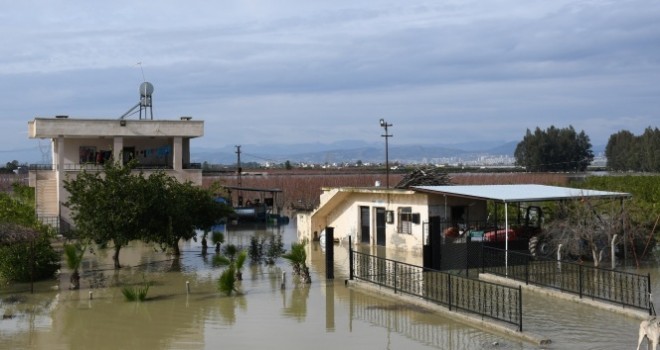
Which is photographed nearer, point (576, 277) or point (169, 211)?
point (576, 277)

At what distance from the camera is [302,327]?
1638cm

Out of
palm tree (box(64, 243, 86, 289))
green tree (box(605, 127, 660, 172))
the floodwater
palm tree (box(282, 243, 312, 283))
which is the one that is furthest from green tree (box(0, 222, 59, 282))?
green tree (box(605, 127, 660, 172))

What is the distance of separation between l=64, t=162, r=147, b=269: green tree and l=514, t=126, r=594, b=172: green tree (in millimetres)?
87571

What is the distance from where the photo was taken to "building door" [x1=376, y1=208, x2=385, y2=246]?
3153cm

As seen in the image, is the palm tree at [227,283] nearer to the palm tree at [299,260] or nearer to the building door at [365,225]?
the palm tree at [299,260]

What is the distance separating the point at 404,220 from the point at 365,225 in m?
2.90

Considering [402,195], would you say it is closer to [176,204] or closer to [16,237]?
[176,204]

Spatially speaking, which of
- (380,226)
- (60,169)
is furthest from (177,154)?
(380,226)

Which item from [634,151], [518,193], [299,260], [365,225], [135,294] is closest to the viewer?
[135,294]

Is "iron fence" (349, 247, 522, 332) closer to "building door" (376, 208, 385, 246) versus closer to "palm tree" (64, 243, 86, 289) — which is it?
"building door" (376, 208, 385, 246)

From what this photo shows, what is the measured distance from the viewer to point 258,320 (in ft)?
56.0

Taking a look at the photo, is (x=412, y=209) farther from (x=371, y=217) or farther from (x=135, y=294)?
(x=135, y=294)

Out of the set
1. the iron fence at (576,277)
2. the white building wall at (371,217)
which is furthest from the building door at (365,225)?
the iron fence at (576,277)

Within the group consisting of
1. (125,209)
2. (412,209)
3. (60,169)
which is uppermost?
(60,169)
